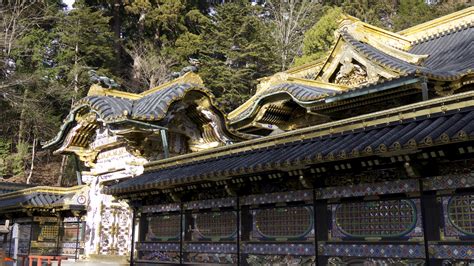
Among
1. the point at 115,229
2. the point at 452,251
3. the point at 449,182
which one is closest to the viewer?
the point at 452,251

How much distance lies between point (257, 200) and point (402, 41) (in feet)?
39.4

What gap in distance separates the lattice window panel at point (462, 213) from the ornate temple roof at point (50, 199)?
16.0 metres

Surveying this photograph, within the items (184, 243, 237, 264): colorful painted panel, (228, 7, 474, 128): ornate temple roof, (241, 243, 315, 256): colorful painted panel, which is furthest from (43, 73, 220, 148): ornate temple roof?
(241, 243, 315, 256): colorful painted panel

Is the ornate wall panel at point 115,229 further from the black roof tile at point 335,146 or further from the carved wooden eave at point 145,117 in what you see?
the black roof tile at point 335,146

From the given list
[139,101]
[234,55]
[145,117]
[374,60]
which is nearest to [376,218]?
[374,60]

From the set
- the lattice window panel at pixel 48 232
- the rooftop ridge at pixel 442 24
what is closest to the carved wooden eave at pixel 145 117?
the lattice window panel at pixel 48 232

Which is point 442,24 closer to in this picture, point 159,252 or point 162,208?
point 162,208

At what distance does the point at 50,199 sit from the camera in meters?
21.7

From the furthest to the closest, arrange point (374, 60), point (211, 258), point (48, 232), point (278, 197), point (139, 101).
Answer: point (48, 232)
point (139, 101)
point (374, 60)
point (211, 258)
point (278, 197)

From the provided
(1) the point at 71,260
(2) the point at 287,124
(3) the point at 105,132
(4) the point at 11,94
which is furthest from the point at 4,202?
(2) the point at 287,124

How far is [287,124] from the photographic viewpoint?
18.9m

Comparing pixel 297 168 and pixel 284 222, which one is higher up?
pixel 297 168

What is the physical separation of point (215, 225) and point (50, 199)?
39.9 feet

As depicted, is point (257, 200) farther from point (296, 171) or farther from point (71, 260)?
point (71, 260)
